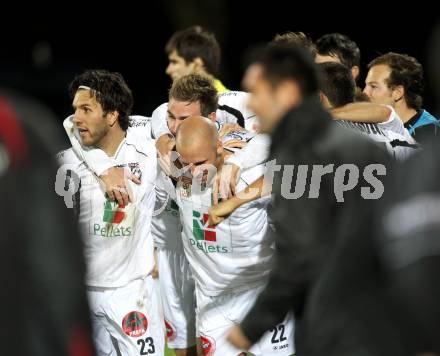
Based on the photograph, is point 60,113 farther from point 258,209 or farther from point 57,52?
point 258,209

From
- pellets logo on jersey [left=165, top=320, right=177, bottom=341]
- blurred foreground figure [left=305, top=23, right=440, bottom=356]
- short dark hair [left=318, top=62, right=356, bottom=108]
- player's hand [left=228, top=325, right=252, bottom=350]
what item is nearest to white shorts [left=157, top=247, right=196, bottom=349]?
pellets logo on jersey [left=165, top=320, right=177, bottom=341]

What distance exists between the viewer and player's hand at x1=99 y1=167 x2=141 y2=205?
552cm

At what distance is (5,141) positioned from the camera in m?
2.36

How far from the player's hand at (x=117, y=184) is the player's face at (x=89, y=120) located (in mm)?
228

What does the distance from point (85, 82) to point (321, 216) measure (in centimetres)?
276

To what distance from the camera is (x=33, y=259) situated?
2352 millimetres

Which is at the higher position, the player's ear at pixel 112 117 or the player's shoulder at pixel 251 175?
the player's ear at pixel 112 117

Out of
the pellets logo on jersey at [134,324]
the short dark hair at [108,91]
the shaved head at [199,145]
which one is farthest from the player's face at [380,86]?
the pellets logo on jersey at [134,324]

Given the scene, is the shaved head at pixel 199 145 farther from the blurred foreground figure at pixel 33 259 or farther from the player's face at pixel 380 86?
the blurred foreground figure at pixel 33 259

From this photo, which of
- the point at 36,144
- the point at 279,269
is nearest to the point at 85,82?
the point at 279,269

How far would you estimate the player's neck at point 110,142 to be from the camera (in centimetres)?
571

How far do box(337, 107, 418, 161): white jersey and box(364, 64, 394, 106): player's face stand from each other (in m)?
0.80

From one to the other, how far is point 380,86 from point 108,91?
1.82 meters

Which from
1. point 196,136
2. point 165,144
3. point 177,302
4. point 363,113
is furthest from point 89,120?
point 177,302
